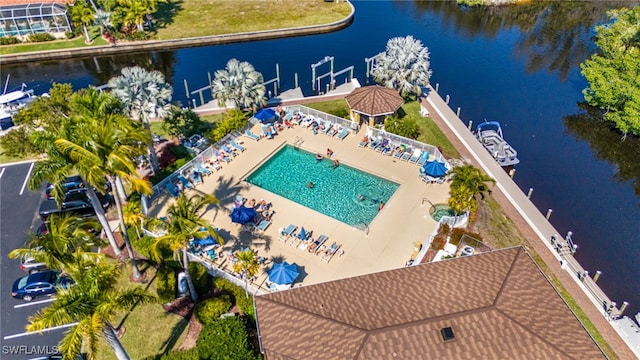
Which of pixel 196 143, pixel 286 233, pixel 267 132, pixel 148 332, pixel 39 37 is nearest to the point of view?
pixel 148 332

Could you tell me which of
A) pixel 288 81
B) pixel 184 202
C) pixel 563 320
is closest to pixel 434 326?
pixel 563 320

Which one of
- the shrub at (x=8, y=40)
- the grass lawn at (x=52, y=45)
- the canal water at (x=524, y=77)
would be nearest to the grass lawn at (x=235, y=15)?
the canal water at (x=524, y=77)

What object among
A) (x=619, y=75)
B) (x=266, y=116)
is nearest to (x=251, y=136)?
(x=266, y=116)

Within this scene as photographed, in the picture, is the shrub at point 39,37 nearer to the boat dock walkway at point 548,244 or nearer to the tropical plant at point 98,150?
the tropical plant at point 98,150

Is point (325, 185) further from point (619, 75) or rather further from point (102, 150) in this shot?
point (619, 75)

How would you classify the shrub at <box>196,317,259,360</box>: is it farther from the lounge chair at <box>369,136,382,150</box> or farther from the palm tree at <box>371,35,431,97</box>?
the palm tree at <box>371,35,431,97</box>

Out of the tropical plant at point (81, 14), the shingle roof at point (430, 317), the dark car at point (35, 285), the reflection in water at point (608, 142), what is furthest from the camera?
the tropical plant at point (81, 14)

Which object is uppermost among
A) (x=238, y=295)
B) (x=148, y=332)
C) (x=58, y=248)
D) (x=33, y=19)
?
(x=58, y=248)
